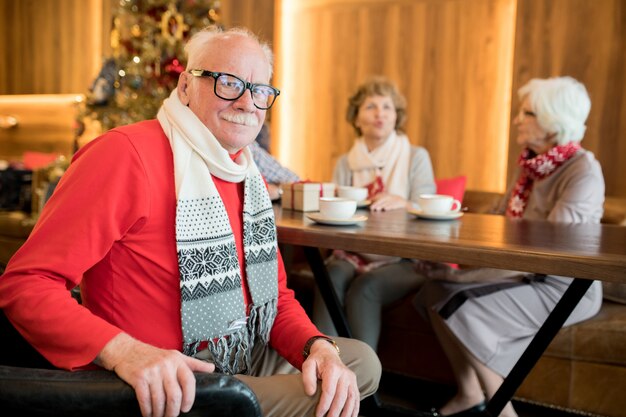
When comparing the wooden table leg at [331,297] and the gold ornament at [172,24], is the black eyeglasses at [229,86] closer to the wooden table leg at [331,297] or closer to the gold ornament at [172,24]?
the wooden table leg at [331,297]

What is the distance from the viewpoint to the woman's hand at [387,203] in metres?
2.27

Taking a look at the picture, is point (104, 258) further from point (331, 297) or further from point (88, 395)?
point (331, 297)

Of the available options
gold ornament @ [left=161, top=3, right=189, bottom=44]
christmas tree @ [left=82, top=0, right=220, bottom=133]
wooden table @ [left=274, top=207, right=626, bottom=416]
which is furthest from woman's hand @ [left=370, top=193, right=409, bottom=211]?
gold ornament @ [left=161, top=3, right=189, bottom=44]

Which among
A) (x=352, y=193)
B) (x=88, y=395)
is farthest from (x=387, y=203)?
(x=88, y=395)

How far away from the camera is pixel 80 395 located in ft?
2.58

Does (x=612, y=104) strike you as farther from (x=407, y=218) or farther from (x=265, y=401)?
(x=265, y=401)

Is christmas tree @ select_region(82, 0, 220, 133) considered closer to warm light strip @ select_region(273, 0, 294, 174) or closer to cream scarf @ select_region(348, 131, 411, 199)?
warm light strip @ select_region(273, 0, 294, 174)

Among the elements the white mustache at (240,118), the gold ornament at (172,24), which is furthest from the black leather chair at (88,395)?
the gold ornament at (172,24)

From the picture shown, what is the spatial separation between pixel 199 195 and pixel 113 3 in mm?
4975

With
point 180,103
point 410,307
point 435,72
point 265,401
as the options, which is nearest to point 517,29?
point 435,72

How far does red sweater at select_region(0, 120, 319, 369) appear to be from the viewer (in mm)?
1018

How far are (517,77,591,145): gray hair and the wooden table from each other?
0.61m

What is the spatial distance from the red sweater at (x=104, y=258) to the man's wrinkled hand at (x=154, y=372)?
32 millimetres

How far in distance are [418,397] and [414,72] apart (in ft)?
8.75
